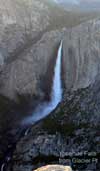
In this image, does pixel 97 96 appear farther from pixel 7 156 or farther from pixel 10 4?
pixel 10 4

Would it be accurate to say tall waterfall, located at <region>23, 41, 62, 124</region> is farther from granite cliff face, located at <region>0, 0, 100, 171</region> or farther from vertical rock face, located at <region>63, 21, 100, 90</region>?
vertical rock face, located at <region>63, 21, 100, 90</region>

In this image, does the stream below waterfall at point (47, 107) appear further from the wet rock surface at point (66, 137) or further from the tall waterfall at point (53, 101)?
the wet rock surface at point (66, 137)

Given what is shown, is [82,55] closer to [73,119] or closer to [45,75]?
[45,75]

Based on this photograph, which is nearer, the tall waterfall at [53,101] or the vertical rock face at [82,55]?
the tall waterfall at [53,101]

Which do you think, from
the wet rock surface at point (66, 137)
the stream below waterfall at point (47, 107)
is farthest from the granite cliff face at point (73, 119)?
the stream below waterfall at point (47, 107)

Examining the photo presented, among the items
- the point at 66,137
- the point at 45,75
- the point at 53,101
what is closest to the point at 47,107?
the point at 53,101

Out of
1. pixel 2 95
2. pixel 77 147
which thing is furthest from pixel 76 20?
pixel 77 147

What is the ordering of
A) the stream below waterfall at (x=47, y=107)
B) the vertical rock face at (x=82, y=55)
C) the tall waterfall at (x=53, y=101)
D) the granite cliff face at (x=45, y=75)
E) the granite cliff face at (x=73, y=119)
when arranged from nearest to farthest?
the granite cliff face at (x=73, y=119)
the granite cliff face at (x=45, y=75)
the stream below waterfall at (x=47, y=107)
the tall waterfall at (x=53, y=101)
the vertical rock face at (x=82, y=55)

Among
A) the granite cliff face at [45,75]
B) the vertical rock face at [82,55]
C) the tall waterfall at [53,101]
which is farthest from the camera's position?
the vertical rock face at [82,55]
